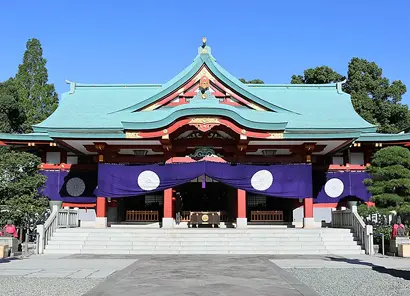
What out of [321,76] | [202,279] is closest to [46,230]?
[202,279]

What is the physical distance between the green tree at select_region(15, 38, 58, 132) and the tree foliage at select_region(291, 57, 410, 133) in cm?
2701

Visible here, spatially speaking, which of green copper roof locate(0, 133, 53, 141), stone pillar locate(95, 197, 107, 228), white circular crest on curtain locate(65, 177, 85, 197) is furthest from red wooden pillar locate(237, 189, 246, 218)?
green copper roof locate(0, 133, 53, 141)

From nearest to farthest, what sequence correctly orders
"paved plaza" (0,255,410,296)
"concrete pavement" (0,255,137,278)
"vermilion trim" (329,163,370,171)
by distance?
1. "paved plaza" (0,255,410,296)
2. "concrete pavement" (0,255,137,278)
3. "vermilion trim" (329,163,370,171)

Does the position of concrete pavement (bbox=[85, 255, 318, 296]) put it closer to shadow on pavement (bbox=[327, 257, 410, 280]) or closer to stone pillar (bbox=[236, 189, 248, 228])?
shadow on pavement (bbox=[327, 257, 410, 280])

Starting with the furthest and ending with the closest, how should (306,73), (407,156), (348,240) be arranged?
1. (306,73)
2. (407,156)
3. (348,240)

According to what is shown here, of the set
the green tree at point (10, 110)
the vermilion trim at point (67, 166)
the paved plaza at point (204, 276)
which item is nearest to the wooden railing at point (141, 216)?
the vermilion trim at point (67, 166)

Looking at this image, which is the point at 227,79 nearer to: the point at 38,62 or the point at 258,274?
the point at 258,274

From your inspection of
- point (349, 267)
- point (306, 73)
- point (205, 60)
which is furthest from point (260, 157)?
point (306, 73)

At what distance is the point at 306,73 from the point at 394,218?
24.9 metres

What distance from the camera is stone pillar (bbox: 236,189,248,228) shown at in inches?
738

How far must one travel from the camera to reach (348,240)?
16547mm

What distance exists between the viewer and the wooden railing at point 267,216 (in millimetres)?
21422

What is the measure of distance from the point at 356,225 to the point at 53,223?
11887 millimetres

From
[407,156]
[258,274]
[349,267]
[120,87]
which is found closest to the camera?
[258,274]
